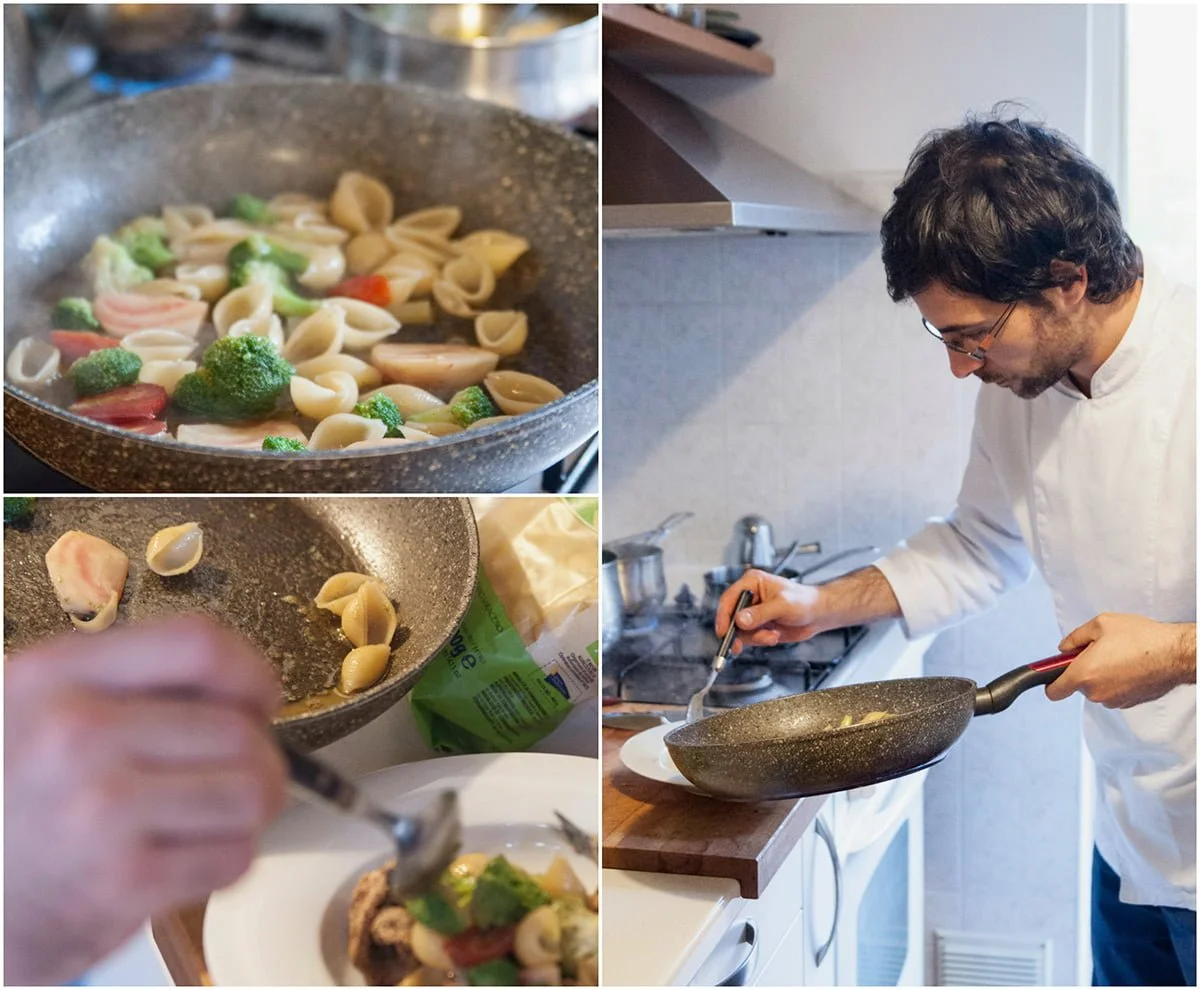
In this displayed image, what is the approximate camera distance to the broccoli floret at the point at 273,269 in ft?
3.18

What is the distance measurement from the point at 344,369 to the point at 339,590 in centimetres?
17

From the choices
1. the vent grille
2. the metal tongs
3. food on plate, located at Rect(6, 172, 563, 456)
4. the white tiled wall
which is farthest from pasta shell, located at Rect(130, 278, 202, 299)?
the vent grille

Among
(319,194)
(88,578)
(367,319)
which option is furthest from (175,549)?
(319,194)

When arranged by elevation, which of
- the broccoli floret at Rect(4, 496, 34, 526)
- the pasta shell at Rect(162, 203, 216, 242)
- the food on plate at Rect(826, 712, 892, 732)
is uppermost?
the pasta shell at Rect(162, 203, 216, 242)

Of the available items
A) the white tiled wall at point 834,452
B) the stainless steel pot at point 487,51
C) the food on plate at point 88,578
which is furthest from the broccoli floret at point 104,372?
the white tiled wall at point 834,452

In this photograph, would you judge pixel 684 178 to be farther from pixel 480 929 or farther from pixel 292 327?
pixel 480 929

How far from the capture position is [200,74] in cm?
129

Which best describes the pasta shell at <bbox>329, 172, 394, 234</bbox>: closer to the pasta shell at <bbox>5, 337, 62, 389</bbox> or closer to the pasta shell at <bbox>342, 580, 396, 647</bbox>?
the pasta shell at <bbox>5, 337, 62, 389</bbox>

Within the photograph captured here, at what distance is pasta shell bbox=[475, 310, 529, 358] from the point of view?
92cm

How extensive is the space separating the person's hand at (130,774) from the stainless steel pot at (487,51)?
2.34 ft

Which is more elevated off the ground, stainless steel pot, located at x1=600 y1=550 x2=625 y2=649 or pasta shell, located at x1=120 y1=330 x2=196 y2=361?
pasta shell, located at x1=120 y1=330 x2=196 y2=361

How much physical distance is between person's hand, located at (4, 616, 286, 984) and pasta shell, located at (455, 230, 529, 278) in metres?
0.42

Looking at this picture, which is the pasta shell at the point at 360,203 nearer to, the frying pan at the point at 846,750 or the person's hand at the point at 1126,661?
the frying pan at the point at 846,750

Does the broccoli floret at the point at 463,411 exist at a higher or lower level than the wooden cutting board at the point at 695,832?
higher
